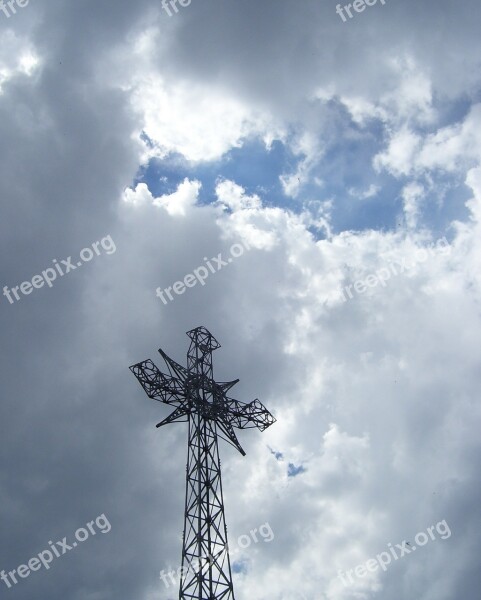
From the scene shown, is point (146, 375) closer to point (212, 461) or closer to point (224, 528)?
point (212, 461)

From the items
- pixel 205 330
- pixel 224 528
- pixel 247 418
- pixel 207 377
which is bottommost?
pixel 224 528

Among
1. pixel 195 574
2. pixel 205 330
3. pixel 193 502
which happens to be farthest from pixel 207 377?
pixel 195 574

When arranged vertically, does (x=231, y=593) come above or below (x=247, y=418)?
below

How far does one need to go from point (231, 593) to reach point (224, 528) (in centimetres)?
271

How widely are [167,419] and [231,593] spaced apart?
27.8 ft

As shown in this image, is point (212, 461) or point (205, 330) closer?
point (212, 461)

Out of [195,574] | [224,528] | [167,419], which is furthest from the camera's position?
[167,419]

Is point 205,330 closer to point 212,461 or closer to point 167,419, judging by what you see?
point 167,419

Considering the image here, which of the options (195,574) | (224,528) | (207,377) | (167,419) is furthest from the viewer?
(207,377)

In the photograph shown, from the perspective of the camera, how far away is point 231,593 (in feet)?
76.5

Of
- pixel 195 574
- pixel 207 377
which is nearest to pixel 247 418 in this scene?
pixel 207 377

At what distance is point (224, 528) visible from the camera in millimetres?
25047

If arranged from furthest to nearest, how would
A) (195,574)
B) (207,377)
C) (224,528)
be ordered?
(207,377) → (224,528) → (195,574)

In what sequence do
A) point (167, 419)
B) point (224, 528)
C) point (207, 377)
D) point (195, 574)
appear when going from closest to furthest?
point (195, 574), point (224, 528), point (167, 419), point (207, 377)
